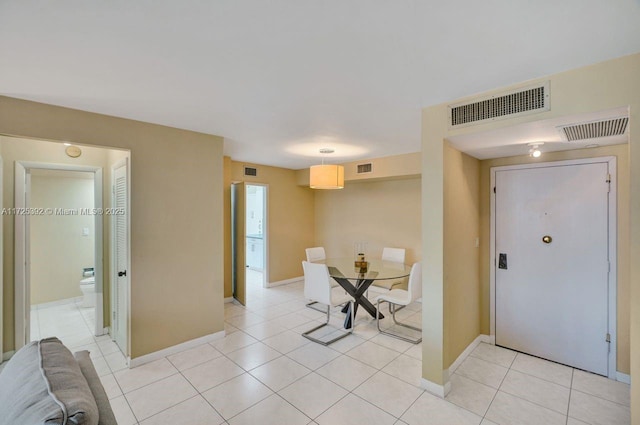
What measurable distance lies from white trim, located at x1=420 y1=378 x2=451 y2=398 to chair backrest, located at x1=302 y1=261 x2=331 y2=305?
1.30 m

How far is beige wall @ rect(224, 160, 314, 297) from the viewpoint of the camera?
5.77m

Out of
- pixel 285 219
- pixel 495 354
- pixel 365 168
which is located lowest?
pixel 495 354

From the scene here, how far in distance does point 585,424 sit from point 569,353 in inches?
39.2

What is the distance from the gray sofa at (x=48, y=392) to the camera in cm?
89

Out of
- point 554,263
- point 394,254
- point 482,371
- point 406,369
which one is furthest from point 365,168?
point 482,371

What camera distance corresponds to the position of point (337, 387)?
8.21 ft

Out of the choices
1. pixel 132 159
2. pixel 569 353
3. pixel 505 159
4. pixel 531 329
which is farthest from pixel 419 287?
pixel 132 159

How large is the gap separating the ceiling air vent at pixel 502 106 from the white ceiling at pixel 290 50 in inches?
3.9

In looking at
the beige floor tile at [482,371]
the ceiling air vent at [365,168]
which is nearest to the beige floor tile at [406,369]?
the beige floor tile at [482,371]

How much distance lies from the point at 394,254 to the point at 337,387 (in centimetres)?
277

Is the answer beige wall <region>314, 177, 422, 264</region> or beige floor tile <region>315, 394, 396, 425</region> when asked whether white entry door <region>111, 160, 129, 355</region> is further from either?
beige wall <region>314, 177, 422, 264</region>

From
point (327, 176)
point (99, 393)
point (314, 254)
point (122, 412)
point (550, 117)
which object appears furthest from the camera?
point (314, 254)

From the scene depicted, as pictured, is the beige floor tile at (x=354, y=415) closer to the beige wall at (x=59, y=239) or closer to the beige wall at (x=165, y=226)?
the beige wall at (x=165, y=226)

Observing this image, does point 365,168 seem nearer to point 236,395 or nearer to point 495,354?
point 495,354
